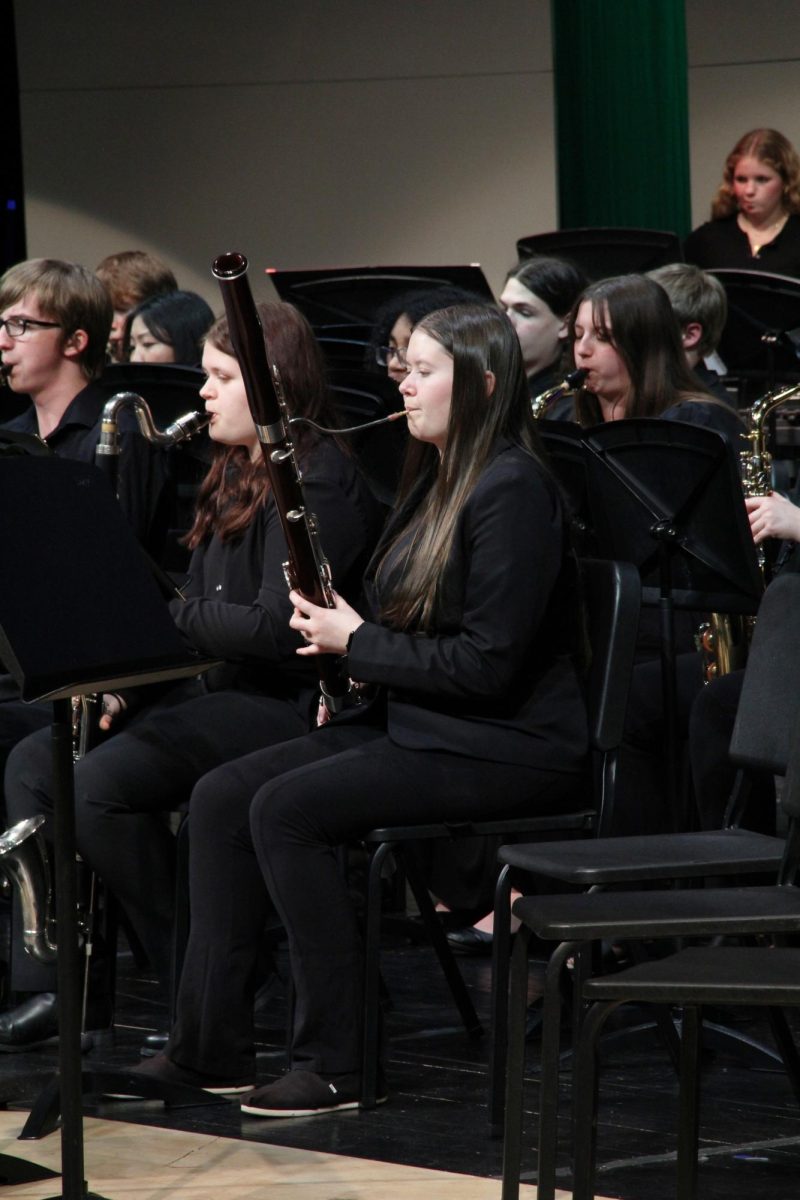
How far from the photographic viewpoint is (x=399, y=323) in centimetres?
395

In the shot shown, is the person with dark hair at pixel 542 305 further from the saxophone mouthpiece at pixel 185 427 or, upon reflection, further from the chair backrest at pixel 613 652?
the chair backrest at pixel 613 652

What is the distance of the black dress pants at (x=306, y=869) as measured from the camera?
103 inches

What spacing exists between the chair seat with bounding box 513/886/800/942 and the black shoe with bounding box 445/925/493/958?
58.6 inches

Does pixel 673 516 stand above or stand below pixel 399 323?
below

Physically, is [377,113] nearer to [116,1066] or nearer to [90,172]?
[90,172]

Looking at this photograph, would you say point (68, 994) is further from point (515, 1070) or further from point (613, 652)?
point (613, 652)

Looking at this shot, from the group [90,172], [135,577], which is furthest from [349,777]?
[90,172]

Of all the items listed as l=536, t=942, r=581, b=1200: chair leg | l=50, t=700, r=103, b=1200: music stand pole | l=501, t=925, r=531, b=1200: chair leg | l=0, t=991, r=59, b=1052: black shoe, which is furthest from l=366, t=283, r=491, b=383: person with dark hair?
l=536, t=942, r=581, b=1200: chair leg

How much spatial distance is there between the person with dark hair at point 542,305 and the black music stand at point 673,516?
1.15 meters

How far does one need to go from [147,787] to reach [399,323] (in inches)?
56.7

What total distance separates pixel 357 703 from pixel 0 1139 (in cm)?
Answer: 87

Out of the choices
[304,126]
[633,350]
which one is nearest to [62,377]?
[633,350]

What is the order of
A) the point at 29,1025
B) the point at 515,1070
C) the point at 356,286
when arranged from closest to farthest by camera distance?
the point at 515,1070 → the point at 29,1025 → the point at 356,286

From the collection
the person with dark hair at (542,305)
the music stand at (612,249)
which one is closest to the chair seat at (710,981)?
the person with dark hair at (542,305)
